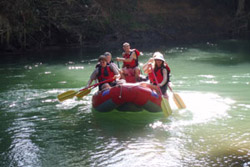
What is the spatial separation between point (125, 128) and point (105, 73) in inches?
56.2

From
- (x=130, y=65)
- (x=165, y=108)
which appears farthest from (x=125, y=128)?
(x=130, y=65)

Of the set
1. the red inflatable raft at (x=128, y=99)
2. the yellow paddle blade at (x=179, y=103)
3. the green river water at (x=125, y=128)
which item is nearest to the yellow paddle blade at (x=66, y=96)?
the green river water at (x=125, y=128)

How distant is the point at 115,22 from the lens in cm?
1953

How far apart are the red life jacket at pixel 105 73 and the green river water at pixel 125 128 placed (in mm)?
737

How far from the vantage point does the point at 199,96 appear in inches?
304

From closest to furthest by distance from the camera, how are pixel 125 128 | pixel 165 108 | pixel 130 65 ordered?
pixel 125 128
pixel 165 108
pixel 130 65

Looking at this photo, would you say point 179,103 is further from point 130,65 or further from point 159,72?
point 130,65

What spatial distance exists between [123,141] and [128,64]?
2.93 meters

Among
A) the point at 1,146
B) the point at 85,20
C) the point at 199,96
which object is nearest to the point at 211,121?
the point at 199,96

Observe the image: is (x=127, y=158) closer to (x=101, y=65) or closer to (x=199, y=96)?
(x=101, y=65)

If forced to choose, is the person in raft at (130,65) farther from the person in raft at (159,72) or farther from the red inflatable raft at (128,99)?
the red inflatable raft at (128,99)

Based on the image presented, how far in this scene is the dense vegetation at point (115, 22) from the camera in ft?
50.7

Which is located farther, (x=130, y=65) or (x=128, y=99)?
(x=130, y=65)

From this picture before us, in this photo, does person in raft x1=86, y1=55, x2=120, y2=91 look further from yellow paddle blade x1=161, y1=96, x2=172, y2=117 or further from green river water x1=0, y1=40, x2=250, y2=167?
yellow paddle blade x1=161, y1=96, x2=172, y2=117
